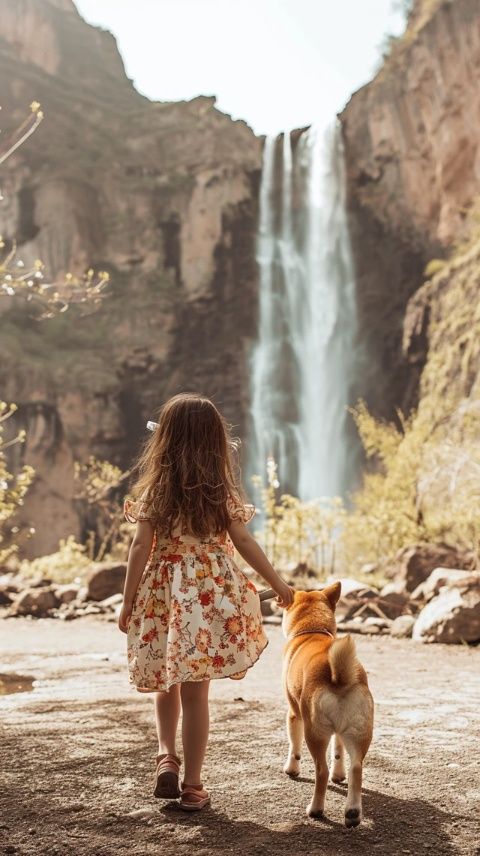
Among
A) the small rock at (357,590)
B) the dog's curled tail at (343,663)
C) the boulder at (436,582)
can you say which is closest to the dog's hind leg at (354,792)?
the dog's curled tail at (343,663)

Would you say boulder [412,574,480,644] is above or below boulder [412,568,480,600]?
below

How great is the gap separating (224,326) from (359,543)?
65.6 ft

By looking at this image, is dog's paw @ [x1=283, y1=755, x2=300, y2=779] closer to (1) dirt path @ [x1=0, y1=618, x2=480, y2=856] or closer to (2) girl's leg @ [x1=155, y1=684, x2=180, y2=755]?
(1) dirt path @ [x1=0, y1=618, x2=480, y2=856]

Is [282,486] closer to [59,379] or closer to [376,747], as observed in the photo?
[59,379]

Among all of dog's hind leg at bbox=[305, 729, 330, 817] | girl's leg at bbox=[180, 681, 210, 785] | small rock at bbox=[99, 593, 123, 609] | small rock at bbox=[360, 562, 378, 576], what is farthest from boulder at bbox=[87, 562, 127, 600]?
dog's hind leg at bbox=[305, 729, 330, 817]

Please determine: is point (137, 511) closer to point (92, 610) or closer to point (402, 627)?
point (402, 627)

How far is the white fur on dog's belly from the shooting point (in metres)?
2.86

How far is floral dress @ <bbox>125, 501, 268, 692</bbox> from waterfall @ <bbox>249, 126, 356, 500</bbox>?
948 inches

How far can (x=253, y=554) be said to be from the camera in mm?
3455

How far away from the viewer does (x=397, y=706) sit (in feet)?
17.8

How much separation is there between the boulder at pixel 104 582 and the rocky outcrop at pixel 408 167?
645 inches

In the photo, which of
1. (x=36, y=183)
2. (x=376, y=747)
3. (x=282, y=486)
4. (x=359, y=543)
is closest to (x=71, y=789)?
(x=376, y=747)

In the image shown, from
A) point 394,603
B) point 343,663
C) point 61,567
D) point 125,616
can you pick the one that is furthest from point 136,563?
point 61,567

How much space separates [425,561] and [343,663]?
892 cm
